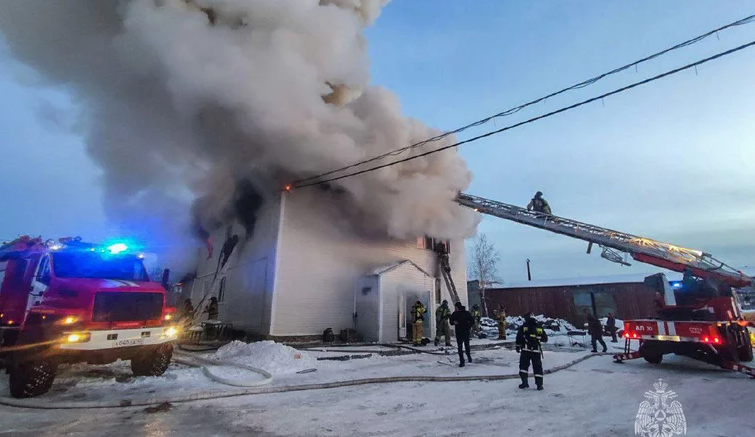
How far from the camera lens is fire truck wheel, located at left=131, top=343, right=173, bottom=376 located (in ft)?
22.3

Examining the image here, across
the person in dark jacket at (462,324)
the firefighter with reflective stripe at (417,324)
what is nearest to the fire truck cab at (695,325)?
the person in dark jacket at (462,324)

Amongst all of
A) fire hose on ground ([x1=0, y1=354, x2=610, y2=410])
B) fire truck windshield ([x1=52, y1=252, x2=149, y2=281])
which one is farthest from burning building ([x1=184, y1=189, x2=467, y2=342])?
fire hose on ground ([x1=0, y1=354, x2=610, y2=410])

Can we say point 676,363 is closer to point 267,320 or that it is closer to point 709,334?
point 709,334

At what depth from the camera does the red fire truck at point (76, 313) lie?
18.3ft

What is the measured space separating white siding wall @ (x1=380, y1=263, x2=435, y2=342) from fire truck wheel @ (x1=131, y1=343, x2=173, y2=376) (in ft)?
25.8

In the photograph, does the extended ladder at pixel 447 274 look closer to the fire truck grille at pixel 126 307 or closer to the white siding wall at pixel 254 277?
the white siding wall at pixel 254 277

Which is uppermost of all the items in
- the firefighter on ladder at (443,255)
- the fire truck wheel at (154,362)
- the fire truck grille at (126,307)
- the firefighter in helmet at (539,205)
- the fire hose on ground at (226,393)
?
the firefighter in helmet at (539,205)

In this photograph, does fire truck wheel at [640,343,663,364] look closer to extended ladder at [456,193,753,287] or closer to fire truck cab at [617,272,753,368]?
fire truck cab at [617,272,753,368]

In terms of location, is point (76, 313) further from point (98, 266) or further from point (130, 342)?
point (98, 266)

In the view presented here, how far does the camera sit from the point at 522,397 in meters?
5.77

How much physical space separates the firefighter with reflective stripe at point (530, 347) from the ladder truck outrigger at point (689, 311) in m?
4.29

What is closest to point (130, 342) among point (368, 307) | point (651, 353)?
point (368, 307)

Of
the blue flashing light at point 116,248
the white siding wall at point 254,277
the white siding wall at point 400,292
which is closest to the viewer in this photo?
the blue flashing light at point 116,248

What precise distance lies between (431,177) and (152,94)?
1061 cm
